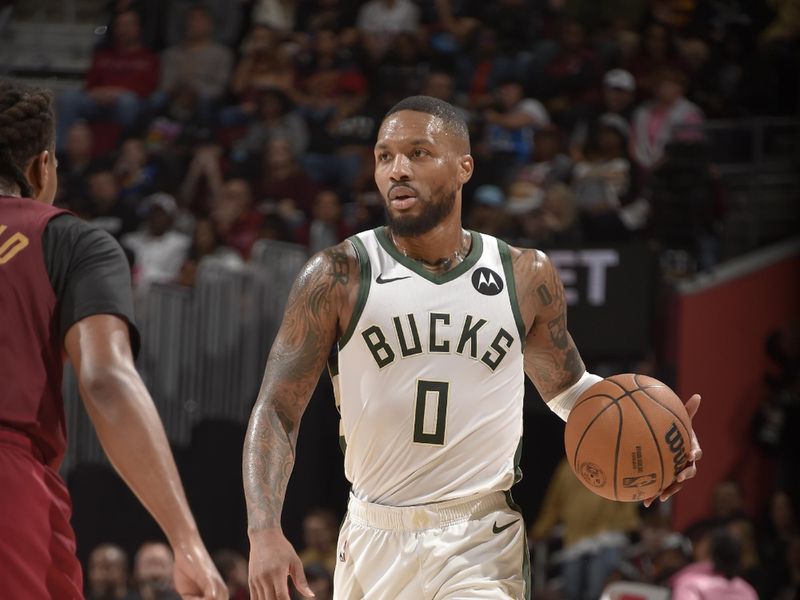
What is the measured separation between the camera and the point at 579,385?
177 inches

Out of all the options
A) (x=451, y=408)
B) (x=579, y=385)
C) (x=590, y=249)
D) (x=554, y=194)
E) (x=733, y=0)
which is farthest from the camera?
(x=733, y=0)

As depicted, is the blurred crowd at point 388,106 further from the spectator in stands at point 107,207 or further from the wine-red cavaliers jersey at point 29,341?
the wine-red cavaliers jersey at point 29,341

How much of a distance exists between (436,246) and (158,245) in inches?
259

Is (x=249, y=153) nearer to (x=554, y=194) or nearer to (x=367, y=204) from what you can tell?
(x=367, y=204)

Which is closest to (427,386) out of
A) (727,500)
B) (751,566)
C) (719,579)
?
(719,579)

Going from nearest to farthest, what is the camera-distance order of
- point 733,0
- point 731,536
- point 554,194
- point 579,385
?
1. point 579,385
2. point 731,536
3. point 554,194
4. point 733,0

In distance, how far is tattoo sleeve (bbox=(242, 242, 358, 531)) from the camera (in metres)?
3.94

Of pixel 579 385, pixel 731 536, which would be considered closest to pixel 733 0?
pixel 731 536

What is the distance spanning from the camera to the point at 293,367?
4078 millimetres

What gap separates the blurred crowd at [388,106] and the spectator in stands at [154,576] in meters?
2.27

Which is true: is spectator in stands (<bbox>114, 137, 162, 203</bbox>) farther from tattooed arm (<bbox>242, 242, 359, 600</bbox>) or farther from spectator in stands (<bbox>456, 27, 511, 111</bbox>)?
tattooed arm (<bbox>242, 242, 359, 600</bbox>)

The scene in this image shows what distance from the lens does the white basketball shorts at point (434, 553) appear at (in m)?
3.97

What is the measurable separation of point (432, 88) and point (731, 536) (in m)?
5.10

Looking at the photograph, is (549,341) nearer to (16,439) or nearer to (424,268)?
(424,268)
